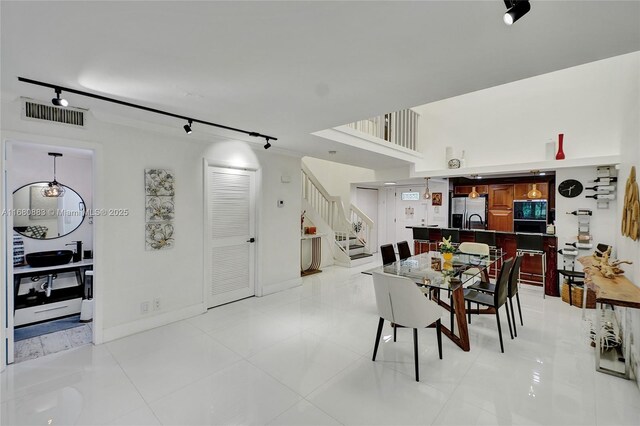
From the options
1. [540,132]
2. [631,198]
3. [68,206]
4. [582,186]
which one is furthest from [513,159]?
[68,206]

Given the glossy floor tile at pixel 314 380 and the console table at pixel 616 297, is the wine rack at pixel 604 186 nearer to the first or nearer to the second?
the glossy floor tile at pixel 314 380

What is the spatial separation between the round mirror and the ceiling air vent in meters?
1.71

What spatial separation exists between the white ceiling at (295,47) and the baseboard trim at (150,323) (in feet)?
7.98

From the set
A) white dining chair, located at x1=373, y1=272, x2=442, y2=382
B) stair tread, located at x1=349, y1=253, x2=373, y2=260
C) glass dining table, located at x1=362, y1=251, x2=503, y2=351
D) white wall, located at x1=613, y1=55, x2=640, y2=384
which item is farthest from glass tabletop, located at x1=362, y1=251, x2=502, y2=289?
stair tread, located at x1=349, y1=253, x2=373, y2=260

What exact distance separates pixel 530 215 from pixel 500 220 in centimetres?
62

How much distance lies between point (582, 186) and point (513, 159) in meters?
1.38

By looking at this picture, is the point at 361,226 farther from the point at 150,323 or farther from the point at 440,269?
the point at 150,323

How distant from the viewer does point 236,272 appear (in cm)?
438

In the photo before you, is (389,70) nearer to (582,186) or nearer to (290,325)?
(290,325)

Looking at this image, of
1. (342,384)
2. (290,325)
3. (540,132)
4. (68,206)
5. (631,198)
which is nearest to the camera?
(342,384)

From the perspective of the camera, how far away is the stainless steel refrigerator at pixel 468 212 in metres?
7.00

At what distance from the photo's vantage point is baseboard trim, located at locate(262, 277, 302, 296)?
4709mm

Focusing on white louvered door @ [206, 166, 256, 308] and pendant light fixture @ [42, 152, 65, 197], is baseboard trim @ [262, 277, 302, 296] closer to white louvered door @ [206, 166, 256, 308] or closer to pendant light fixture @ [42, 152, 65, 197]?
white louvered door @ [206, 166, 256, 308]

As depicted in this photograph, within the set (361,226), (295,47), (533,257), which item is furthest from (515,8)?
(361,226)
